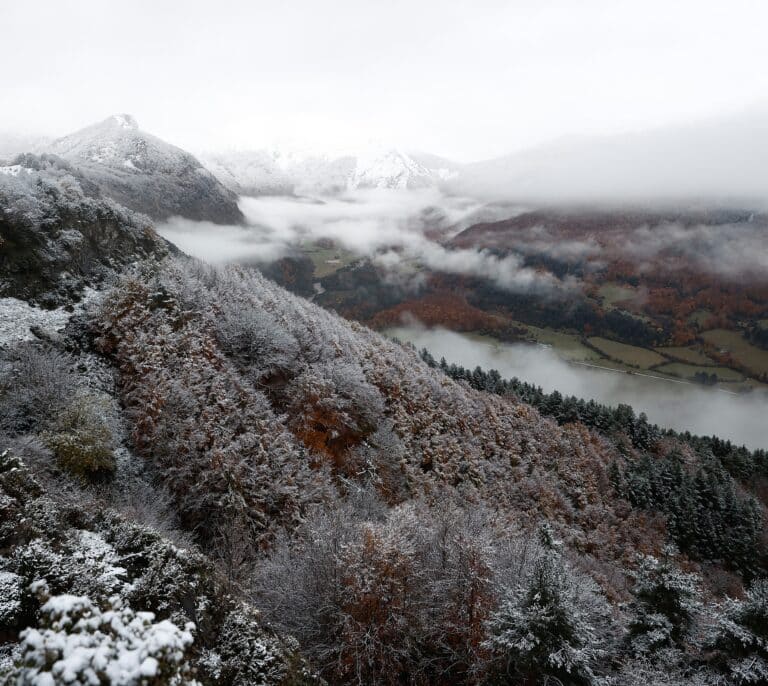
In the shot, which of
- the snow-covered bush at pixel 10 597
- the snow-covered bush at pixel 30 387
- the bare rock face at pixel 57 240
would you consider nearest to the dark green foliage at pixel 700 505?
the snow-covered bush at pixel 30 387

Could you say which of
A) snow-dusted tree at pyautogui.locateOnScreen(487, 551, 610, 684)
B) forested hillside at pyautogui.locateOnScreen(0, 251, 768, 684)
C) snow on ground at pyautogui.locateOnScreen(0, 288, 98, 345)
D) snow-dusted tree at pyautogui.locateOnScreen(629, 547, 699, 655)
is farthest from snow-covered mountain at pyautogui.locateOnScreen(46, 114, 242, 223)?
snow-dusted tree at pyautogui.locateOnScreen(629, 547, 699, 655)

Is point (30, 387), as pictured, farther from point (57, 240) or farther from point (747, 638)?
point (747, 638)

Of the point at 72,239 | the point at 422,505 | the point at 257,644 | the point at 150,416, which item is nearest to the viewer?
the point at 257,644

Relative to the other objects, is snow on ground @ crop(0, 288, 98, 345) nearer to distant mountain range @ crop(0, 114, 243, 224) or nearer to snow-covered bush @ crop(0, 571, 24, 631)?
→ snow-covered bush @ crop(0, 571, 24, 631)

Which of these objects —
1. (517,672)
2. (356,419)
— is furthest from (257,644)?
(356,419)

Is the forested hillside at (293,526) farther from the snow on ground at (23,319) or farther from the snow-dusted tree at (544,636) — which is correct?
the snow on ground at (23,319)

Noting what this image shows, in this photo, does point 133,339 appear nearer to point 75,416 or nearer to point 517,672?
point 75,416
